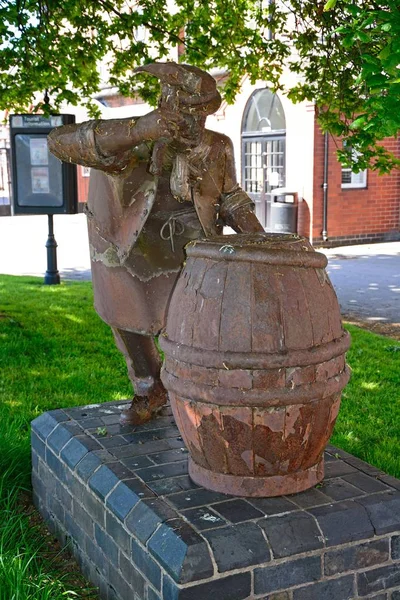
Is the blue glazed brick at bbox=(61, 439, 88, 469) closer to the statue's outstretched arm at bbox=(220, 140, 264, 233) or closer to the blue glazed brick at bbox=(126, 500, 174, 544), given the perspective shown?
the blue glazed brick at bbox=(126, 500, 174, 544)

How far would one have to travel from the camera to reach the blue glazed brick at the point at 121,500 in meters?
3.28

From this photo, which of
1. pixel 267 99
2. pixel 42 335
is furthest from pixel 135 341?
pixel 267 99

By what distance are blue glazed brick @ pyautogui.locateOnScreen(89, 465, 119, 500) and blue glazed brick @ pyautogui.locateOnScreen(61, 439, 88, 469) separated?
0.25 metres

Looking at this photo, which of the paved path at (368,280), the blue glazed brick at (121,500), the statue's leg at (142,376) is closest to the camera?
the blue glazed brick at (121,500)

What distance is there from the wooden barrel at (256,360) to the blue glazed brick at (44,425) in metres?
1.26

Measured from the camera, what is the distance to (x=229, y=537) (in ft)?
9.63

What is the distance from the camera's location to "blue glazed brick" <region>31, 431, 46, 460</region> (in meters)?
4.33

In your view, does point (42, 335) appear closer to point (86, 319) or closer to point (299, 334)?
point (86, 319)

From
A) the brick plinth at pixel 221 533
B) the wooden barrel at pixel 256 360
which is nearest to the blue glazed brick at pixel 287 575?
the brick plinth at pixel 221 533

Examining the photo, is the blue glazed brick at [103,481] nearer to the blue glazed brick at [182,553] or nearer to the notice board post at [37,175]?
the blue glazed brick at [182,553]

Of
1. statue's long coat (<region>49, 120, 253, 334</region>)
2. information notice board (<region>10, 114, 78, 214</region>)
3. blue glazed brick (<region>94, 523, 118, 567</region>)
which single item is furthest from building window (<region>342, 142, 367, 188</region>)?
blue glazed brick (<region>94, 523, 118, 567</region>)

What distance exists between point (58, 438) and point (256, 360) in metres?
1.58

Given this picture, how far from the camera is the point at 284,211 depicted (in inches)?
664

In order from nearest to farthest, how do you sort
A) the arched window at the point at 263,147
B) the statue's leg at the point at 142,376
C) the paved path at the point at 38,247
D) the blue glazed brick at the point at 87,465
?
the blue glazed brick at the point at 87,465
the statue's leg at the point at 142,376
the paved path at the point at 38,247
the arched window at the point at 263,147
